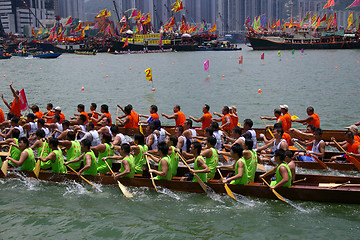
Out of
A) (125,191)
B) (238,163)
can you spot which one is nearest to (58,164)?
(125,191)

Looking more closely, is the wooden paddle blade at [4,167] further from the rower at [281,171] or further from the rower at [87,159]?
the rower at [281,171]

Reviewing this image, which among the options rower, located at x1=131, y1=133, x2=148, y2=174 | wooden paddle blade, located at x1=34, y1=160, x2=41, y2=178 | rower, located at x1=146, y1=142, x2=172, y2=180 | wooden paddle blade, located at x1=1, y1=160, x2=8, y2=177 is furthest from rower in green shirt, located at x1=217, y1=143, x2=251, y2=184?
wooden paddle blade, located at x1=1, y1=160, x2=8, y2=177

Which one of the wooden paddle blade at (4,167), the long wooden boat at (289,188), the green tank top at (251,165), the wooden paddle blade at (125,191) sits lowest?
the wooden paddle blade at (125,191)

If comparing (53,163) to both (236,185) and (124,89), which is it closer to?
(236,185)

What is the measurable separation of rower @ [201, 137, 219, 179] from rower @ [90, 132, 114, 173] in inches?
104

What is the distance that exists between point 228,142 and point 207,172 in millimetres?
4197

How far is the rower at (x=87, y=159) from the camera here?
11.1 meters

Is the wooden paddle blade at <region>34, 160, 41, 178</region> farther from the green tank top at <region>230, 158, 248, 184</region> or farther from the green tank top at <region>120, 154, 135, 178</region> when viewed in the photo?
the green tank top at <region>230, 158, 248, 184</region>

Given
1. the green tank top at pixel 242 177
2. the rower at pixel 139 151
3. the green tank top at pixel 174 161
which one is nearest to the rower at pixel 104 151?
the rower at pixel 139 151

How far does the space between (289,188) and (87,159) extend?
5.21 m

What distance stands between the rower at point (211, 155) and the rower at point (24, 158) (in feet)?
16.1

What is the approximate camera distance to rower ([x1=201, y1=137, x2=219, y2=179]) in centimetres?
1067

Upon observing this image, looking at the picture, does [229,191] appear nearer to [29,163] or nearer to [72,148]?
Result: [72,148]

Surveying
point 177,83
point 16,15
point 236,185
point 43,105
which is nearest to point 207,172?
point 236,185
